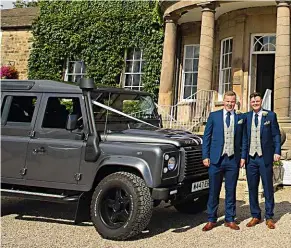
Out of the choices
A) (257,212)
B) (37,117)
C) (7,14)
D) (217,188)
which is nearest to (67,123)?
(37,117)

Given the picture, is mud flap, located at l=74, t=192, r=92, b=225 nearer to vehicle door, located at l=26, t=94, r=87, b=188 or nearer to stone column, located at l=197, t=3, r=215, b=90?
vehicle door, located at l=26, t=94, r=87, b=188

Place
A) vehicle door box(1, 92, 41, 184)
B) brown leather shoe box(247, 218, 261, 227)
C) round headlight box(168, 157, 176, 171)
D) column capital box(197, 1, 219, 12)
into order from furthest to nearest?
1. column capital box(197, 1, 219, 12)
2. brown leather shoe box(247, 218, 261, 227)
3. vehicle door box(1, 92, 41, 184)
4. round headlight box(168, 157, 176, 171)

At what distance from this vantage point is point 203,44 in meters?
12.9

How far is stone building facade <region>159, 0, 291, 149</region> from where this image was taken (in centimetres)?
1184

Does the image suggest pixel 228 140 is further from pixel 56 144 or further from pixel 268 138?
pixel 56 144

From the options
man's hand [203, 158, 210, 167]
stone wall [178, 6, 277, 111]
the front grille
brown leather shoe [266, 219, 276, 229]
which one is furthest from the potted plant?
brown leather shoe [266, 219, 276, 229]

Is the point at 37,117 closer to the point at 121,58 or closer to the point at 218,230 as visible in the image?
the point at 218,230

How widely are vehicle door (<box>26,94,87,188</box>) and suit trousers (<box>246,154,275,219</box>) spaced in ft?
7.96

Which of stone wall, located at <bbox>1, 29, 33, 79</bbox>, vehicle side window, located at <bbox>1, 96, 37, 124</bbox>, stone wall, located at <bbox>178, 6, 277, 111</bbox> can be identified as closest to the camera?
vehicle side window, located at <bbox>1, 96, 37, 124</bbox>

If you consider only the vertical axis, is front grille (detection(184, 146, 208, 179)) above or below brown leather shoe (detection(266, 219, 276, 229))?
above

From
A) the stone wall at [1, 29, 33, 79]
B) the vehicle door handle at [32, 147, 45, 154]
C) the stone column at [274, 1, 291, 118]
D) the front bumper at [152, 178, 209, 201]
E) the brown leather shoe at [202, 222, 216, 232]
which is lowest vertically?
the brown leather shoe at [202, 222, 216, 232]

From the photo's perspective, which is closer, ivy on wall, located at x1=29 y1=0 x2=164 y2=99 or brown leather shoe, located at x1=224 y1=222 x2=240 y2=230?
brown leather shoe, located at x1=224 y1=222 x2=240 y2=230

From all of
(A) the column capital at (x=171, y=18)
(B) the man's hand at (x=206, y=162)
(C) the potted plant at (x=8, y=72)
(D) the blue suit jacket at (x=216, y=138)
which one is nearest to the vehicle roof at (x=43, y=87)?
(D) the blue suit jacket at (x=216, y=138)

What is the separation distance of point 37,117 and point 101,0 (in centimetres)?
1453
